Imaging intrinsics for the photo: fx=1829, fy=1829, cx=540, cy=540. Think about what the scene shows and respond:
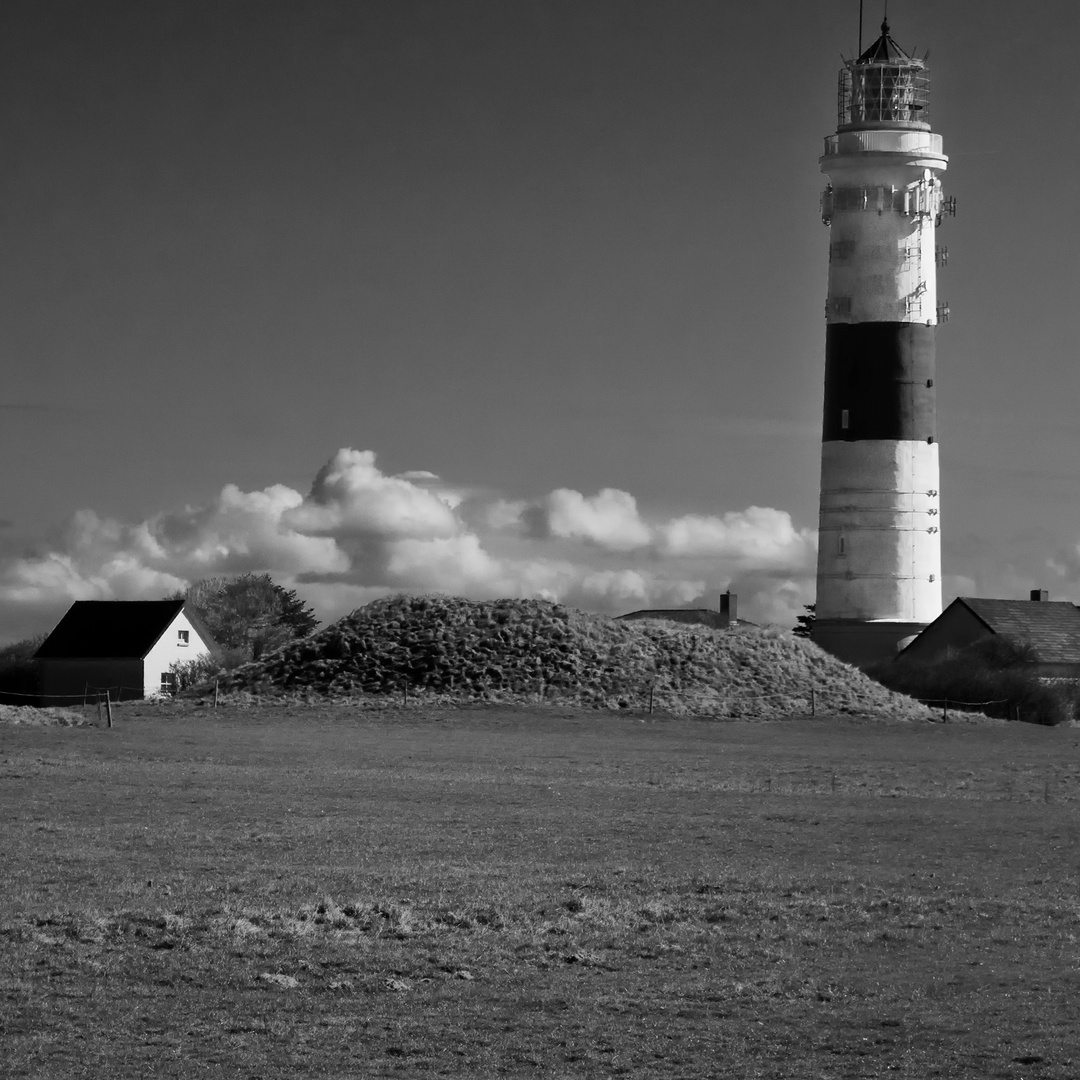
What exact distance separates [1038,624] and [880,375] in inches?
447

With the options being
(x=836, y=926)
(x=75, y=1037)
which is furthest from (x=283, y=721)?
(x=75, y=1037)

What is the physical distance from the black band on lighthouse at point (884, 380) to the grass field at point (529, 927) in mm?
32867

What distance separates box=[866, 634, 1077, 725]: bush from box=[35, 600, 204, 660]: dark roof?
→ 32.7 metres

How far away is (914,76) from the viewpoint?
65125mm

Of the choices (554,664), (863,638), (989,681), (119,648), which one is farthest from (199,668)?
(989,681)

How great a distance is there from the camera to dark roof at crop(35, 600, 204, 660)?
7931cm

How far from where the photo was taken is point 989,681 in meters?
59.2

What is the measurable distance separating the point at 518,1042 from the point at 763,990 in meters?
2.31

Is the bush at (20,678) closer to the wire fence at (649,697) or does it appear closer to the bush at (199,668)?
the bush at (199,668)

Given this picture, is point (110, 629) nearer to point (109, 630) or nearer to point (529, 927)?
point (109, 630)

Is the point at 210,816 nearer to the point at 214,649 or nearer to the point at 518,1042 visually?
the point at 518,1042

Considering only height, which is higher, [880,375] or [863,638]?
[880,375]

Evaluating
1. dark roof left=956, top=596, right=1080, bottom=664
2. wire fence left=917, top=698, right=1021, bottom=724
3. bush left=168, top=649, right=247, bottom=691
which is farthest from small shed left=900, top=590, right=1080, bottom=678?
bush left=168, top=649, right=247, bottom=691

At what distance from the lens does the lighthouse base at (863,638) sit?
2507 inches
